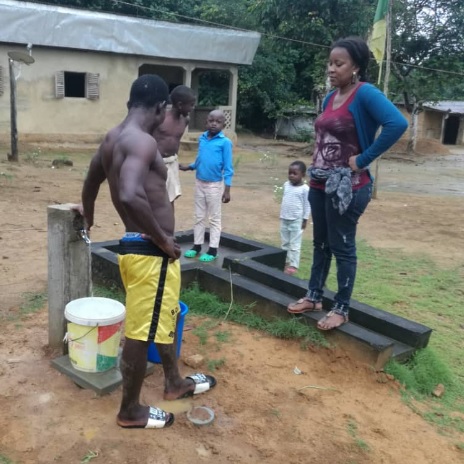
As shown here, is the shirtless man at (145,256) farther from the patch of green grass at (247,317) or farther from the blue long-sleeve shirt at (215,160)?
the blue long-sleeve shirt at (215,160)

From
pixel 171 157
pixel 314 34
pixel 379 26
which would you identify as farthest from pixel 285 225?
pixel 314 34

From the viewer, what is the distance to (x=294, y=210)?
5305mm

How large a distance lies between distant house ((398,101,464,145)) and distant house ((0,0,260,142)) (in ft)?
50.0

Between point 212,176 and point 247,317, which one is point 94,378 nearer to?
point 247,317

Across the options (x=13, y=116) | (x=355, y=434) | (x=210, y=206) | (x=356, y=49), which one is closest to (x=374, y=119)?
(x=356, y=49)

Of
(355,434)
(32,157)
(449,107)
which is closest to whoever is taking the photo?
(355,434)

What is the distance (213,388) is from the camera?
9.90ft

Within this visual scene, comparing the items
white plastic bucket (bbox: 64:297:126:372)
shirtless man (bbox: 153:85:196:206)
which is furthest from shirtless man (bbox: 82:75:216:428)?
shirtless man (bbox: 153:85:196:206)

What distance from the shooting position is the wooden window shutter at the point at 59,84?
1557 centimetres

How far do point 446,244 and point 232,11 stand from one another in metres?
18.8

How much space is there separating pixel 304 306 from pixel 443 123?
105 ft

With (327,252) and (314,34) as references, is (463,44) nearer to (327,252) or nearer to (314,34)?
(314,34)

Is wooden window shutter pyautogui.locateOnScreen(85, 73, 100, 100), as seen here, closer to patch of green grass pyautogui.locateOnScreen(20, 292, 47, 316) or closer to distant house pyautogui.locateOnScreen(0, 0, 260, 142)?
distant house pyautogui.locateOnScreen(0, 0, 260, 142)

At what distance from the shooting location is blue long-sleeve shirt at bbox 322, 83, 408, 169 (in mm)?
2914
